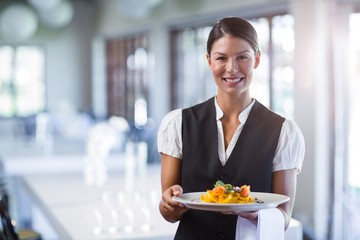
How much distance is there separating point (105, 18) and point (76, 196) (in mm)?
8077

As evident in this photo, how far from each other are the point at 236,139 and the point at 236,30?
0.80 feet

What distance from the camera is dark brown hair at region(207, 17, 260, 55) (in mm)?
1334

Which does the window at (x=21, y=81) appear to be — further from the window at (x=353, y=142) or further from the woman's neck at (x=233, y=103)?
the woman's neck at (x=233, y=103)

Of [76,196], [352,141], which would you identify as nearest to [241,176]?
[76,196]

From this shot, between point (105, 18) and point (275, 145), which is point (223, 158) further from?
point (105, 18)

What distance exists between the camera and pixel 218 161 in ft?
4.53

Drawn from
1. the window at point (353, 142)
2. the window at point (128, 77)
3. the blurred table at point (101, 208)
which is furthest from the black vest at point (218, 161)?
the window at point (128, 77)

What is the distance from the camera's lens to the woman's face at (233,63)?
133cm

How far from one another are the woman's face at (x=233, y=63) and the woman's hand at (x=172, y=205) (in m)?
0.24

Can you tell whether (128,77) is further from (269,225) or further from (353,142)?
(269,225)

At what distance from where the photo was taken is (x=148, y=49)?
9.27 meters

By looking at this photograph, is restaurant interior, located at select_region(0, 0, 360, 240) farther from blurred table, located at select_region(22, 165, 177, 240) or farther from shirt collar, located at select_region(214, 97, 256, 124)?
shirt collar, located at select_region(214, 97, 256, 124)

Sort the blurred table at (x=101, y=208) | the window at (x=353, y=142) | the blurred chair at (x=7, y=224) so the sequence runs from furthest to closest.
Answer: the window at (x=353, y=142) → the blurred chair at (x=7, y=224) → the blurred table at (x=101, y=208)

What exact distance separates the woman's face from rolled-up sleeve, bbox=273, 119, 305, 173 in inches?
5.2
